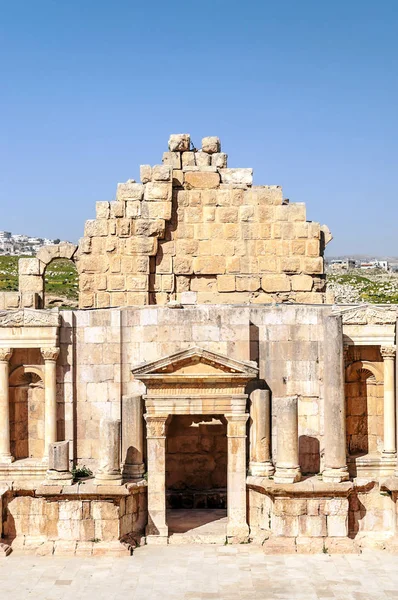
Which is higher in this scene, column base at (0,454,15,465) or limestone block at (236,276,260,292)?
limestone block at (236,276,260,292)

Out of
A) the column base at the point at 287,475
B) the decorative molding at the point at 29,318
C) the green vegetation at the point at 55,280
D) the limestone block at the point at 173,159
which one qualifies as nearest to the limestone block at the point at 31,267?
the decorative molding at the point at 29,318

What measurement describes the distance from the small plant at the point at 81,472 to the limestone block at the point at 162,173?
669 cm

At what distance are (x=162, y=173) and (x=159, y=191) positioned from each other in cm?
42

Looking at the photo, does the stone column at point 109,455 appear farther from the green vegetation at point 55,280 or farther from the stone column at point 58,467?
the green vegetation at point 55,280

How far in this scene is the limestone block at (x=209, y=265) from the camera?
2250cm

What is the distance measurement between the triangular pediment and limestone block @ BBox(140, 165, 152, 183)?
4887 millimetres

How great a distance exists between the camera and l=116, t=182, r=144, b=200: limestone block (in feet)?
73.4

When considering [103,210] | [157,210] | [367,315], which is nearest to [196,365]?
[367,315]

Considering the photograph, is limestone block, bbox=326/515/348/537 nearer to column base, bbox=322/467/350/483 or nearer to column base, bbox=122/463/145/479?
column base, bbox=322/467/350/483

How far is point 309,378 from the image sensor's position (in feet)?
67.6

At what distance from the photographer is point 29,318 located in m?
20.6

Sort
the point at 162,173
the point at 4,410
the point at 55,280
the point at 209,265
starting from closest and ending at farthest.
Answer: the point at 4,410
the point at 162,173
the point at 209,265
the point at 55,280

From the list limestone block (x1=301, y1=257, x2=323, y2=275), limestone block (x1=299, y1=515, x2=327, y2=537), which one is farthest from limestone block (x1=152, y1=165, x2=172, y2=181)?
limestone block (x1=299, y1=515, x2=327, y2=537)

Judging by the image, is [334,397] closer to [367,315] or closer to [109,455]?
[367,315]
